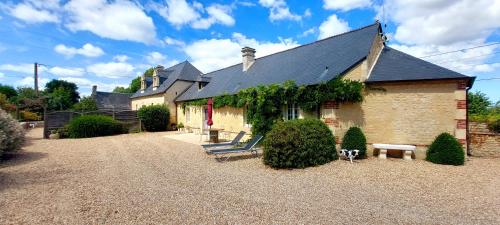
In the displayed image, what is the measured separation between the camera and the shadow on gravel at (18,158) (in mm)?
8758

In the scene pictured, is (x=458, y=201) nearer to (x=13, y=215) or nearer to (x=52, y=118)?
(x=13, y=215)

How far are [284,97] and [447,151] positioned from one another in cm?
599

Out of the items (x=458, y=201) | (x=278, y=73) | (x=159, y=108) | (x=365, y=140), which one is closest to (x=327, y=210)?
(x=458, y=201)

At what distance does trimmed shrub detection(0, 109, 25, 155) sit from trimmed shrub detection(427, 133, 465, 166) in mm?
14169

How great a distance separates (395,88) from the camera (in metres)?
9.57

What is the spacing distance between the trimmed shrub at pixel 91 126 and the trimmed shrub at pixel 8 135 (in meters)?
7.29

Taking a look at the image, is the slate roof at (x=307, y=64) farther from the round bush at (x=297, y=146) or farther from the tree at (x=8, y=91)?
the tree at (x=8, y=91)

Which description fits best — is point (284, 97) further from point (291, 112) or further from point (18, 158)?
point (18, 158)

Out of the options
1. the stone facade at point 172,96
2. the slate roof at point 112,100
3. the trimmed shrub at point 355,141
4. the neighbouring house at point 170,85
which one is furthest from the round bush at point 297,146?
the slate roof at point 112,100

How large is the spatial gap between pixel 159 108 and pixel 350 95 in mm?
16594

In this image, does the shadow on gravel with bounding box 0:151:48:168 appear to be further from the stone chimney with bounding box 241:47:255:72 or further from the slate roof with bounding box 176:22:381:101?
the stone chimney with bounding box 241:47:255:72

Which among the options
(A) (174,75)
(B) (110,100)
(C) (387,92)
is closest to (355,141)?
(C) (387,92)

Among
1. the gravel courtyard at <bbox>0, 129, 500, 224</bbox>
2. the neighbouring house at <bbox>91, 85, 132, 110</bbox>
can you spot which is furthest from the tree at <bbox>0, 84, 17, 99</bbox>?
the gravel courtyard at <bbox>0, 129, 500, 224</bbox>

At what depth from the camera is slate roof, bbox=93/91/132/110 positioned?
4225 cm
